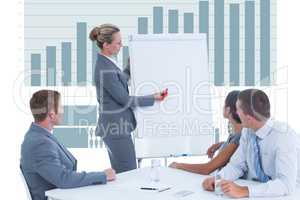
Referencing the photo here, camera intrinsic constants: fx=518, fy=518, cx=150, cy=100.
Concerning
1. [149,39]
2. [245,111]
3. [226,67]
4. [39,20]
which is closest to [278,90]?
[226,67]

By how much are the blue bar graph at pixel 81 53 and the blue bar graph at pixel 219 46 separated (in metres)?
1.52

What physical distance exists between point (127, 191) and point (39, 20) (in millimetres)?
3808

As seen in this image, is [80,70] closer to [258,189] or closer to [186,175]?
[186,175]

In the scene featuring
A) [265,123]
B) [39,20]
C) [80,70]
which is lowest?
[265,123]

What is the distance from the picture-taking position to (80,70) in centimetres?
614

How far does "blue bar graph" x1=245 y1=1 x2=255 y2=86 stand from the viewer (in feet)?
19.4

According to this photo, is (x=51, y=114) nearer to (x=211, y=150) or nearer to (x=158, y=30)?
(x=211, y=150)

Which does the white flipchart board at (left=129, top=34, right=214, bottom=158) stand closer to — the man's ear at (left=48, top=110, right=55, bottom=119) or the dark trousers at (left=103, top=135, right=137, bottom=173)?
the dark trousers at (left=103, top=135, right=137, bottom=173)

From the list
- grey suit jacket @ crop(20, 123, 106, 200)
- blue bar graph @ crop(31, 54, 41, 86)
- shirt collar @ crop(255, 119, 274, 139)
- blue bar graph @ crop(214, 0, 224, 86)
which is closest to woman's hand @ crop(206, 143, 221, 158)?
shirt collar @ crop(255, 119, 274, 139)

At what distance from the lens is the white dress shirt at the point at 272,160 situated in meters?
2.48

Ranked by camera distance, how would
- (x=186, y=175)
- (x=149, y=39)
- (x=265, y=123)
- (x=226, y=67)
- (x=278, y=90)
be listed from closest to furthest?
(x=265, y=123) → (x=186, y=175) → (x=149, y=39) → (x=278, y=90) → (x=226, y=67)

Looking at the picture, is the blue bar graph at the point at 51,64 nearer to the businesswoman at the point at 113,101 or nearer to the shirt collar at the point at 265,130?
the businesswoman at the point at 113,101

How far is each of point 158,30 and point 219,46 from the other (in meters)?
0.73

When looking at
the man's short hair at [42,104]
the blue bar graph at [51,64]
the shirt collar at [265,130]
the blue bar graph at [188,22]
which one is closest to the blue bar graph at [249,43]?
the blue bar graph at [188,22]
